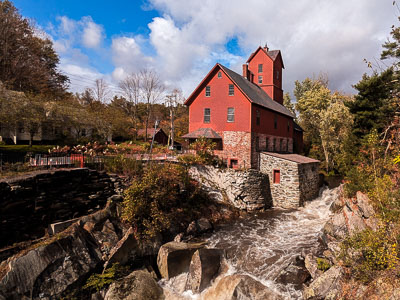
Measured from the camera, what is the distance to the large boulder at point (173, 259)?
1028cm

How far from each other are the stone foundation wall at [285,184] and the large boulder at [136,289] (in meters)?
14.1

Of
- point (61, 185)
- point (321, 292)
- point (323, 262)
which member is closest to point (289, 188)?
point (323, 262)

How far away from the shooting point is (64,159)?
42.1 feet

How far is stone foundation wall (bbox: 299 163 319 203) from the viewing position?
19484 millimetres

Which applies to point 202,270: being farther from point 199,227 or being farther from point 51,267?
point 51,267

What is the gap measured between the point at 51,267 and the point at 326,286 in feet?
36.2

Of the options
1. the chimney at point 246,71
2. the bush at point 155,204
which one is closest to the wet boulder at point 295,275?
the bush at point 155,204

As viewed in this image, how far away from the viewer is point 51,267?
8703 mm

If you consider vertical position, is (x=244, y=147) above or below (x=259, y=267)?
above

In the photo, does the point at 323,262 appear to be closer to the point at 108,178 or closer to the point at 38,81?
the point at 108,178

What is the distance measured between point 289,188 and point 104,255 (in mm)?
15903

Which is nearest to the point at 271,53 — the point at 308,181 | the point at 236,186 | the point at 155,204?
the point at 308,181

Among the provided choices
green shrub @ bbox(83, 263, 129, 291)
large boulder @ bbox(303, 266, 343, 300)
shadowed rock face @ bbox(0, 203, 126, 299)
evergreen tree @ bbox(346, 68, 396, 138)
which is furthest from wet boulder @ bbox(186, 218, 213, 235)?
evergreen tree @ bbox(346, 68, 396, 138)

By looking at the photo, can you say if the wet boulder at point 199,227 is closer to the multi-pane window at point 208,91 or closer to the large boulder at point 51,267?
the large boulder at point 51,267
